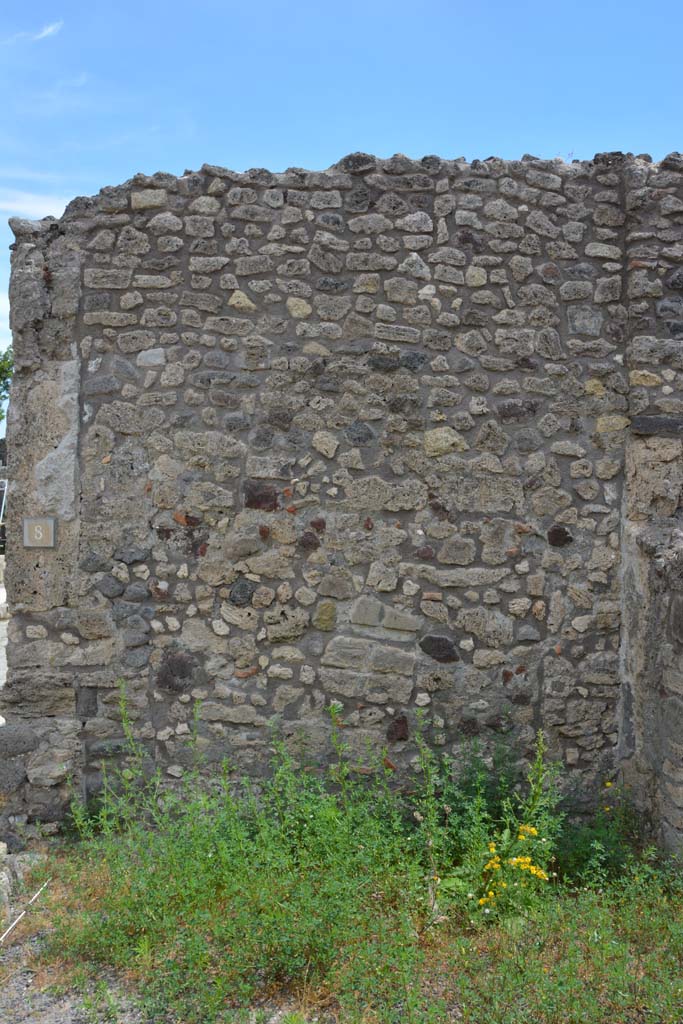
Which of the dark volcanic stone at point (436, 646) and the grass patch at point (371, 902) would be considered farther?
the dark volcanic stone at point (436, 646)

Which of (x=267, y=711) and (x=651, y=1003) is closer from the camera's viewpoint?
(x=651, y=1003)

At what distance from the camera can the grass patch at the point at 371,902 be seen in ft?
10.6

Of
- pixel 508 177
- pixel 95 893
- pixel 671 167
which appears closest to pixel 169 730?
pixel 95 893

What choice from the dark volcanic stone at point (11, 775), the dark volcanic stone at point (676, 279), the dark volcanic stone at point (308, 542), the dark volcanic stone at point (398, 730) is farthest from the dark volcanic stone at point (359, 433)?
the dark volcanic stone at point (11, 775)

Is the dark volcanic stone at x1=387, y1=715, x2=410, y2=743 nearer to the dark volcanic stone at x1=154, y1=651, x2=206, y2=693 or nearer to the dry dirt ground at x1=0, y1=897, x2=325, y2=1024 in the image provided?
the dark volcanic stone at x1=154, y1=651, x2=206, y2=693

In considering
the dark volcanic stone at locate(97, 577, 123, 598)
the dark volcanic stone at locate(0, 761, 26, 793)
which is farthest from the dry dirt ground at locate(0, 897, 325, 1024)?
the dark volcanic stone at locate(97, 577, 123, 598)

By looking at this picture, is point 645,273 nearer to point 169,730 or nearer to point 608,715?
point 608,715

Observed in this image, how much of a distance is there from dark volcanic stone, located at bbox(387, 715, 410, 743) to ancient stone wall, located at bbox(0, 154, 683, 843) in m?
0.03

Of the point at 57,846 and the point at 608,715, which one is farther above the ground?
the point at 608,715

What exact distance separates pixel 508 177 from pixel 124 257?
2.15 m

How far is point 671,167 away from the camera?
16.5ft

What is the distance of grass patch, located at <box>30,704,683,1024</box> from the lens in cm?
322

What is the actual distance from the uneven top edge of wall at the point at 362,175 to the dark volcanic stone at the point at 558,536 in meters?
1.89

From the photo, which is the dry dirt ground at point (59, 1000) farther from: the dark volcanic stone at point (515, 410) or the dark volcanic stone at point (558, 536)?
the dark volcanic stone at point (515, 410)
